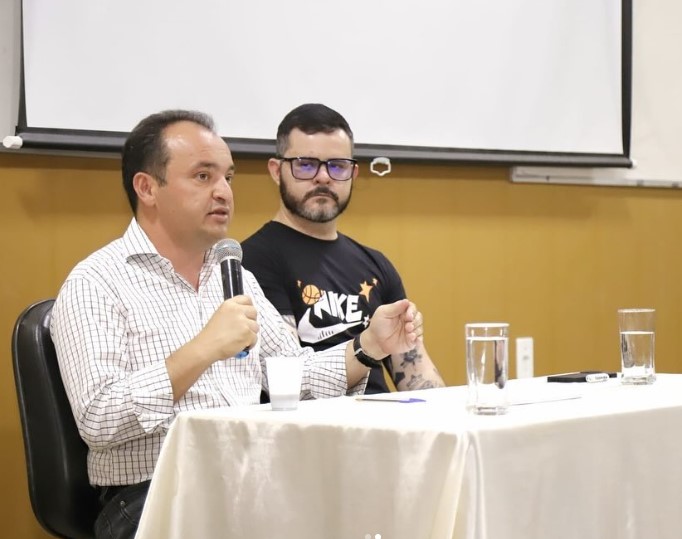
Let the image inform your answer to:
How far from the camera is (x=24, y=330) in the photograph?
1896mm

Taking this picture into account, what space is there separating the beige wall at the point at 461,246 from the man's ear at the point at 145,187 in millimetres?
653

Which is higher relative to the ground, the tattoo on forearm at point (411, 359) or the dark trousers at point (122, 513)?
the tattoo on forearm at point (411, 359)

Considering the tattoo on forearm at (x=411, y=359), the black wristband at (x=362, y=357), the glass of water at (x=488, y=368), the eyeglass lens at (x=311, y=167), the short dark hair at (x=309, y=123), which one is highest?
the short dark hair at (x=309, y=123)

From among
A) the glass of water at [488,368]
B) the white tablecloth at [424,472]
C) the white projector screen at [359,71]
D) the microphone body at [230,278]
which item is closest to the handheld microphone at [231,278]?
the microphone body at [230,278]

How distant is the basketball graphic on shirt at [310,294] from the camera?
247cm

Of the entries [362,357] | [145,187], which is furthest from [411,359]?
[145,187]

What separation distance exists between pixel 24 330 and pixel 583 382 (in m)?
1.06

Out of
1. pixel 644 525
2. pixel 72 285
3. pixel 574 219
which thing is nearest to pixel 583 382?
pixel 644 525

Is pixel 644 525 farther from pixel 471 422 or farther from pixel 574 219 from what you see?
pixel 574 219

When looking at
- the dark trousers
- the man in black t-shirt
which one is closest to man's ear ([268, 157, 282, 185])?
the man in black t-shirt

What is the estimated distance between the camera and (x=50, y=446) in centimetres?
187

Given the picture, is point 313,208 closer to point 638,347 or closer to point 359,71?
point 359,71

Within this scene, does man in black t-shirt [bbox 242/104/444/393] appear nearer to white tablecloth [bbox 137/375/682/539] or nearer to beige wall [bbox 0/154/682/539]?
beige wall [bbox 0/154/682/539]

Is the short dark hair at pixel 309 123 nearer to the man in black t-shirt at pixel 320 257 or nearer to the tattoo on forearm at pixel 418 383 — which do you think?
the man in black t-shirt at pixel 320 257
